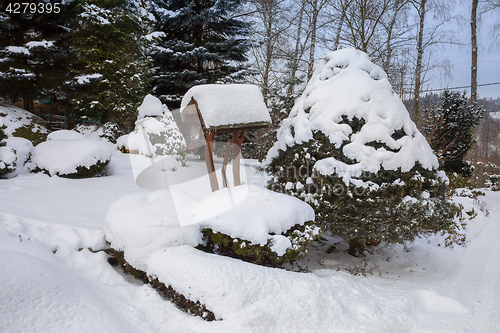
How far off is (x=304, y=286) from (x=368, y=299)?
2.51ft

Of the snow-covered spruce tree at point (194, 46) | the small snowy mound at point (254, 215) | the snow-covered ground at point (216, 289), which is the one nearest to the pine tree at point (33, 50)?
the snow-covered spruce tree at point (194, 46)

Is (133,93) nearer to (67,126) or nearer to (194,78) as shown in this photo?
(194,78)

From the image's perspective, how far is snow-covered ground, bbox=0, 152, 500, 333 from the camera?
202 cm

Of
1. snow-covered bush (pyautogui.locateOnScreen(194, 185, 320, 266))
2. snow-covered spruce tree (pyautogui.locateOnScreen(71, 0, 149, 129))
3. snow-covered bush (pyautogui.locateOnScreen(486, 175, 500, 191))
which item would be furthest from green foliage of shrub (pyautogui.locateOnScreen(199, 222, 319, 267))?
snow-covered bush (pyautogui.locateOnScreen(486, 175, 500, 191))

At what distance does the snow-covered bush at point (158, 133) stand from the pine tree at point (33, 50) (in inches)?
201

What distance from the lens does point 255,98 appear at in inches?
160

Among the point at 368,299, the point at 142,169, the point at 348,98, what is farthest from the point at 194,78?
the point at 368,299

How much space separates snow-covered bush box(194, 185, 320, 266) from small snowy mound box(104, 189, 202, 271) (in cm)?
23

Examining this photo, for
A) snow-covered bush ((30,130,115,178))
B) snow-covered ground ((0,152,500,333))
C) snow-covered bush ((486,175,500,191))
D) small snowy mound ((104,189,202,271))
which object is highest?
snow-covered bush ((30,130,115,178))

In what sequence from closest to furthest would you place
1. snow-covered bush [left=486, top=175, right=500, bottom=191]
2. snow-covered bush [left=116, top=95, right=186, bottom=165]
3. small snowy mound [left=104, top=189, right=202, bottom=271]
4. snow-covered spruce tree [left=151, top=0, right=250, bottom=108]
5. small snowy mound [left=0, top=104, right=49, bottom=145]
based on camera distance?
small snowy mound [left=104, top=189, right=202, bottom=271] < snow-covered bush [left=116, top=95, right=186, bottom=165] < small snowy mound [left=0, top=104, right=49, bottom=145] < snow-covered spruce tree [left=151, top=0, right=250, bottom=108] < snow-covered bush [left=486, top=175, right=500, bottom=191]

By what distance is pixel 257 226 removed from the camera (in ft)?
9.46

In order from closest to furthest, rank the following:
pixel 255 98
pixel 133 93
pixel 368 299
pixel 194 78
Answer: pixel 368 299 < pixel 255 98 < pixel 194 78 < pixel 133 93

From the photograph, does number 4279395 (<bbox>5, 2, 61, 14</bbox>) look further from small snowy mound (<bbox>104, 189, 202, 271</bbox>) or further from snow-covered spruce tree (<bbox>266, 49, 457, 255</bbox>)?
snow-covered spruce tree (<bbox>266, 49, 457, 255</bbox>)

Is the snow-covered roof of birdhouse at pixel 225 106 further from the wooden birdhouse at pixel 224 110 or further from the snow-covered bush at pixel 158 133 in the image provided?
the snow-covered bush at pixel 158 133
